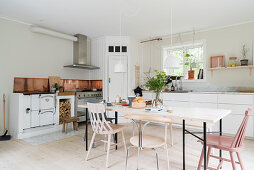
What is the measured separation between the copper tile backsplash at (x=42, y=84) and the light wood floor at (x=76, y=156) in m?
1.36

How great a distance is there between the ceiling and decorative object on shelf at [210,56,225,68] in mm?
819

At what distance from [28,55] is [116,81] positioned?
2.45 m

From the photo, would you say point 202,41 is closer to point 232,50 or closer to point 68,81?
point 232,50

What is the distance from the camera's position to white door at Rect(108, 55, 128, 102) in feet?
17.3

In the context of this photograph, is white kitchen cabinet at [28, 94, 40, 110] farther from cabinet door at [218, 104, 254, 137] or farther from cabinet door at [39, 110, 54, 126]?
cabinet door at [218, 104, 254, 137]

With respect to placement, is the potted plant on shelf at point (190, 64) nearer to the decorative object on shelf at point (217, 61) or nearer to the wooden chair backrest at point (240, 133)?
the decorative object on shelf at point (217, 61)

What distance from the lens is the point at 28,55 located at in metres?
4.39

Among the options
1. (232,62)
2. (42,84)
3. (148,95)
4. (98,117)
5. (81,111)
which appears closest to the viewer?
(98,117)

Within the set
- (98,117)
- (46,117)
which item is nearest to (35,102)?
(46,117)

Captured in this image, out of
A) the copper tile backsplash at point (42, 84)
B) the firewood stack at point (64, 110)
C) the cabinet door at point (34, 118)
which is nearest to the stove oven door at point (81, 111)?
the firewood stack at point (64, 110)

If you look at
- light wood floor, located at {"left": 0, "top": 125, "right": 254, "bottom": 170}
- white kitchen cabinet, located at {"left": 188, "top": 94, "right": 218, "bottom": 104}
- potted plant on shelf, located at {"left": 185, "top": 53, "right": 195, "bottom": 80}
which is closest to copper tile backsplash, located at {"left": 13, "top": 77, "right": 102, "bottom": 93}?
light wood floor, located at {"left": 0, "top": 125, "right": 254, "bottom": 170}

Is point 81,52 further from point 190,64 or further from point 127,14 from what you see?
point 190,64

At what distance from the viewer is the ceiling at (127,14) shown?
326 centimetres

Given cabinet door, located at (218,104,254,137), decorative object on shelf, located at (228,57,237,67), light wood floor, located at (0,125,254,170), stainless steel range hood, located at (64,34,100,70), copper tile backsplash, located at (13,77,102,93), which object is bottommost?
light wood floor, located at (0,125,254,170)
